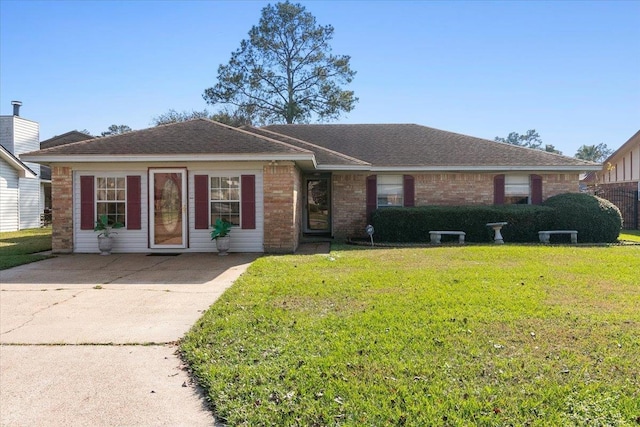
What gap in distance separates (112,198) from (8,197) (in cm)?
1274

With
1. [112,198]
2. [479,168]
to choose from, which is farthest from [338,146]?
[112,198]

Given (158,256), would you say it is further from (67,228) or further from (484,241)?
(484,241)

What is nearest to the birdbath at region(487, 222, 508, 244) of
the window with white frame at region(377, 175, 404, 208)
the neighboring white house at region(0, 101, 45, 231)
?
the window with white frame at region(377, 175, 404, 208)

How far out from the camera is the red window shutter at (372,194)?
53.0 feet

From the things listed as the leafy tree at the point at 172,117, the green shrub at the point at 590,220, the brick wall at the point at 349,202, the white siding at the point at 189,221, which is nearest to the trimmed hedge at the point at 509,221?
the green shrub at the point at 590,220

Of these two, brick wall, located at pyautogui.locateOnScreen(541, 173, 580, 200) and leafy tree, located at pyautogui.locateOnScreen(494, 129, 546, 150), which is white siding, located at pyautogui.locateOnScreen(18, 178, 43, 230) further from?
leafy tree, located at pyautogui.locateOnScreen(494, 129, 546, 150)

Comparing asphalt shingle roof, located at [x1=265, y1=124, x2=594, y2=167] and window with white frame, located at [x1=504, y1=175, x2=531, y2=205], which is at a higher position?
asphalt shingle roof, located at [x1=265, y1=124, x2=594, y2=167]

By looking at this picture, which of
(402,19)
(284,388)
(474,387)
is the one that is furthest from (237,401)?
(402,19)

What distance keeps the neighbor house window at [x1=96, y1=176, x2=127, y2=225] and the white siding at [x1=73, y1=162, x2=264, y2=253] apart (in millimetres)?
212

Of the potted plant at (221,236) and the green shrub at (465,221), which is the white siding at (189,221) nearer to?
the potted plant at (221,236)

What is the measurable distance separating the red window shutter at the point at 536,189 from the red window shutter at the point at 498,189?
3.72 ft

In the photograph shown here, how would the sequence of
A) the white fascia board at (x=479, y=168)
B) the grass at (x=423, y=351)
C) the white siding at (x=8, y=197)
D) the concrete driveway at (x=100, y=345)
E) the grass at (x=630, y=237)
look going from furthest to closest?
the white siding at (x=8, y=197)
the white fascia board at (x=479, y=168)
the grass at (x=630, y=237)
the concrete driveway at (x=100, y=345)
the grass at (x=423, y=351)

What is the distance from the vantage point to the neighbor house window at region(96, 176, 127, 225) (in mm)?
12203

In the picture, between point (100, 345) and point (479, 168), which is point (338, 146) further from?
point (100, 345)
